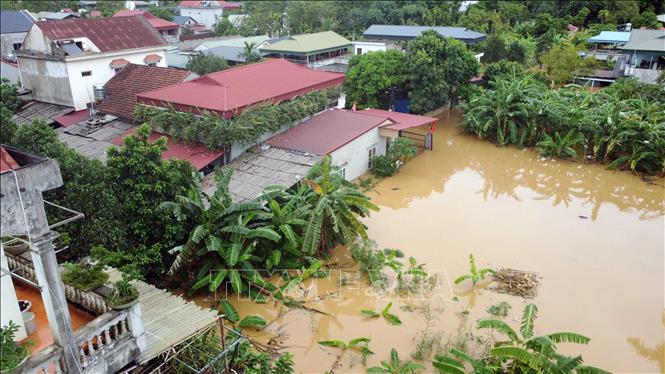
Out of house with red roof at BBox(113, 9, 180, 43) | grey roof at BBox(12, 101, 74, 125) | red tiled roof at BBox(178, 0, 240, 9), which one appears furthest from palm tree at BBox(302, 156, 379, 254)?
red tiled roof at BBox(178, 0, 240, 9)

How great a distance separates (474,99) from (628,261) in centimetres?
1135

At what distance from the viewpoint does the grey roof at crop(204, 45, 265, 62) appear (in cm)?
3106

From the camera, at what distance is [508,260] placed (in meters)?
13.5

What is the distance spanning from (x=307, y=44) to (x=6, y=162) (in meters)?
27.3

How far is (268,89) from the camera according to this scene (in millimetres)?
18484

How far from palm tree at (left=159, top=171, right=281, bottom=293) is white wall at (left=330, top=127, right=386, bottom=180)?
580cm

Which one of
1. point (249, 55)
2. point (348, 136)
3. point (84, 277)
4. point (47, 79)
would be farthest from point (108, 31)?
point (84, 277)

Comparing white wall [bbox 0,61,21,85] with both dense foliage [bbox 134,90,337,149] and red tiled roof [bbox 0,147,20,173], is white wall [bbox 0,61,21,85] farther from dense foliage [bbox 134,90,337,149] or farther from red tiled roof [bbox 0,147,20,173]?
red tiled roof [bbox 0,147,20,173]

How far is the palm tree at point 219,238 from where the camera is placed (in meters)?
10.9

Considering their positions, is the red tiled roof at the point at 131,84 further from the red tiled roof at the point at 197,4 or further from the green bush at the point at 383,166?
the red tiled roof at the point at 197,4

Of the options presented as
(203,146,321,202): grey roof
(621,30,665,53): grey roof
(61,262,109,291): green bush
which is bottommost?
(203,146,321,202): grey roof

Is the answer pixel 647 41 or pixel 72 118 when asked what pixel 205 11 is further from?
pixel 647 41

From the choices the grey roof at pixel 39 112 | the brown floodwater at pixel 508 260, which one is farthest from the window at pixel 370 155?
the grey roof at pixel 39 112

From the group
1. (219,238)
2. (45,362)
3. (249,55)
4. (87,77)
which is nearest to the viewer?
(45,362)
